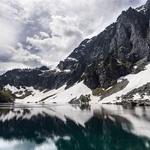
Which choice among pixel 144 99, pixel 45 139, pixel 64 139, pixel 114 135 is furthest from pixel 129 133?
pixel 144 99

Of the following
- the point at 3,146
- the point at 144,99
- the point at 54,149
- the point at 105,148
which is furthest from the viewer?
the point at 144,99

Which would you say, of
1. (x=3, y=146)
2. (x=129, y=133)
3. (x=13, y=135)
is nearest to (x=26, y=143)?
(x=3, y=146)

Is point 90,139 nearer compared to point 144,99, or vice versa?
point 90,139

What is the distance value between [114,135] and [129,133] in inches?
124

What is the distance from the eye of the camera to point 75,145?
167 feet

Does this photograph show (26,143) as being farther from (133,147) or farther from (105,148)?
(133,147)

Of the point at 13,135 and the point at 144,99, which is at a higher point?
the point at 144,99

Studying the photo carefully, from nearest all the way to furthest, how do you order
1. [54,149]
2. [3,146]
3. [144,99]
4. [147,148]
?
[147,148], [54,149], [3,146], [144,99]

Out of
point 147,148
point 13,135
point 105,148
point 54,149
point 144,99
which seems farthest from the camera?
point 144,99

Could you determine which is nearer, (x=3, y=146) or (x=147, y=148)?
(x=147, y=148)

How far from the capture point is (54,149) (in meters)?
50.1

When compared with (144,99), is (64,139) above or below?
below

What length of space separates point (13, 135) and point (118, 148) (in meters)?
32.8

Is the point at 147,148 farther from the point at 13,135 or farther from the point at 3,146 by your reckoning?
the point at 13,135
